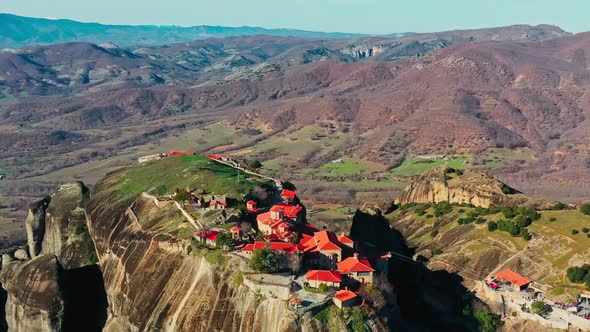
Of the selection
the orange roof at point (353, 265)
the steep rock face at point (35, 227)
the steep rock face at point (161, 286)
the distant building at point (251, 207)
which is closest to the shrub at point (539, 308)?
the orange roof at point (353, 265)

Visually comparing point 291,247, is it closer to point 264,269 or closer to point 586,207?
→ point 264,269

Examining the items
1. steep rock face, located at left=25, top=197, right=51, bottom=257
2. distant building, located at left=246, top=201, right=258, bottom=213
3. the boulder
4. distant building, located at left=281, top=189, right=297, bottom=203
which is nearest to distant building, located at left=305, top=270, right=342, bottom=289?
distant building, located at left=246, top=201, right=258, bottom=213

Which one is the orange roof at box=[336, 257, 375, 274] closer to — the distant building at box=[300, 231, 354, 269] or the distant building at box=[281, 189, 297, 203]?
the distant building at box=[300, 231, 354, 269]

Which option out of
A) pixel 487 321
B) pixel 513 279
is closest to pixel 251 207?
pixel 487 321

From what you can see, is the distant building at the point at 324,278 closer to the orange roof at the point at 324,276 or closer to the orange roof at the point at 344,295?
the orange roof at the point at 324,276

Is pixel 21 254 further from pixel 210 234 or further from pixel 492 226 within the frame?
pixel 492 226

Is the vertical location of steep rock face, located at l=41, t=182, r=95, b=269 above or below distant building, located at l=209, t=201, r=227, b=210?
below
